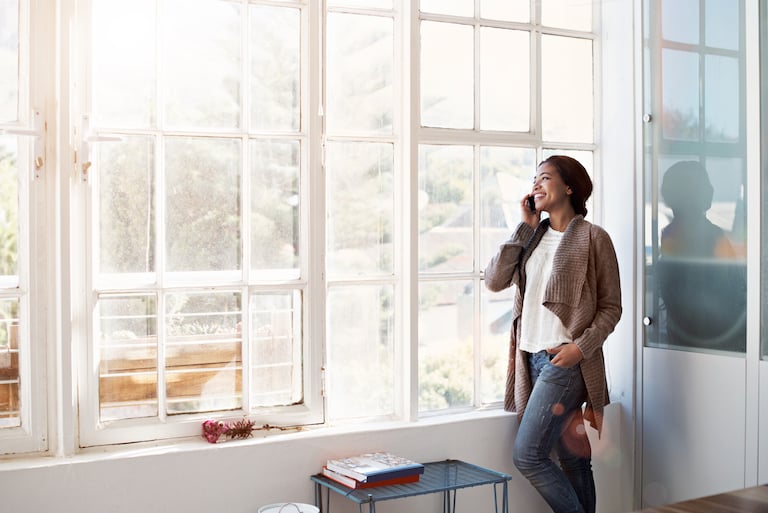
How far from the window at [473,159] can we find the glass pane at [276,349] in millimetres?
596

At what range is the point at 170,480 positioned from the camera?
113 inches

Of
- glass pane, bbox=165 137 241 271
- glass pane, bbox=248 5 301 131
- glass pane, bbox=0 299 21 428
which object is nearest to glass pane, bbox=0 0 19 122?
glass pane, bbox=165 137 241 271

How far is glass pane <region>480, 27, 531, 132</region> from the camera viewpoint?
3.68m

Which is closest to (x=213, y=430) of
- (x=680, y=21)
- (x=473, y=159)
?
(x=473, y=159)

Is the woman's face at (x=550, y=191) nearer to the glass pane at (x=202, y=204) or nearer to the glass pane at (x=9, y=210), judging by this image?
the glass pane at (x=202, y=204)

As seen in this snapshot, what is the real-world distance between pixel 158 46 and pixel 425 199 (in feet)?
4.16

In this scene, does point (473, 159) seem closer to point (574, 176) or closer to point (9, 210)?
point (574, 176)

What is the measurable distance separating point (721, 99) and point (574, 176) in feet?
2.37

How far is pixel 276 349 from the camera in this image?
10.5ft

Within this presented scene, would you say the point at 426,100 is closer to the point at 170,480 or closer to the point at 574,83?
the point at 574,83

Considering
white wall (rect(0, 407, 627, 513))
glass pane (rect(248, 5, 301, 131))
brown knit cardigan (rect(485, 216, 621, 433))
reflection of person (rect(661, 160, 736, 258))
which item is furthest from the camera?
reflection of person (rect(661, 160, 736, 258))

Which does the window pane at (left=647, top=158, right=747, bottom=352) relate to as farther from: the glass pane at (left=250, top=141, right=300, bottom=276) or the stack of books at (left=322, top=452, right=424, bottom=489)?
the glass pane at (left=250, top=141, right=300, bottom=276)

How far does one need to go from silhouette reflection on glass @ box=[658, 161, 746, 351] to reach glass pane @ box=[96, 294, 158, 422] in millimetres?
2293

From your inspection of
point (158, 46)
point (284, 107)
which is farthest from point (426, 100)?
point (158, 46)
